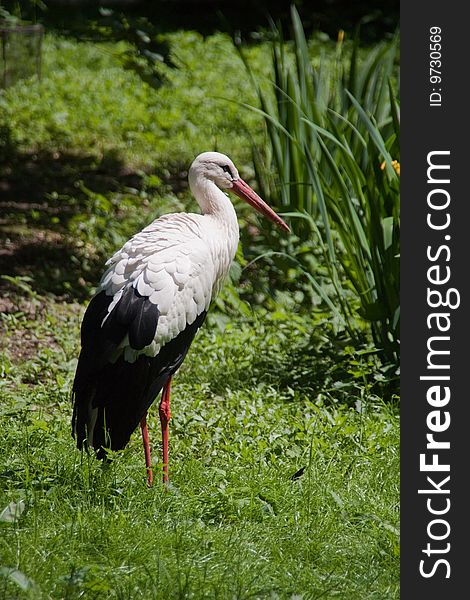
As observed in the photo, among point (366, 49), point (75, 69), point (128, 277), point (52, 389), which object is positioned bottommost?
point (52, 389)

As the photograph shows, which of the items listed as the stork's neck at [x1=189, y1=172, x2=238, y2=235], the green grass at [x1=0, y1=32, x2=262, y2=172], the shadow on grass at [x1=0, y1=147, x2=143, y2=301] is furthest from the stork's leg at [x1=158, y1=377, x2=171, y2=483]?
the green grass at [x1=0, y1=32, x2=262, y2=172]

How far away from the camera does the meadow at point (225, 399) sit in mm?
2975

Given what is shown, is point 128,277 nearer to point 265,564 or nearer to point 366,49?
point 265,564

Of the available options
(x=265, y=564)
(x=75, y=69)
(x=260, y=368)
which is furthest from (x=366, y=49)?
(x=265, y=564)

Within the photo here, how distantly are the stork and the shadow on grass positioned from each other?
2098 millimetres

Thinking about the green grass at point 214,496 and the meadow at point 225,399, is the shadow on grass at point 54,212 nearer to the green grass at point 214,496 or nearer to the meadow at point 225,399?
the meadow at point 225,399

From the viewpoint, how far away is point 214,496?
11.2 ft

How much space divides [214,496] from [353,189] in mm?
2110

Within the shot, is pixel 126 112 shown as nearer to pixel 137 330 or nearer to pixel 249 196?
pixel 249 196

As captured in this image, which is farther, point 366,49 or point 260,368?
point 366,49

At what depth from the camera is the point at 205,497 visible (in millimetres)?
3402

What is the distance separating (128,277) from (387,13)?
434 inches

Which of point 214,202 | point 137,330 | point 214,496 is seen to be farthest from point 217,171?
point 214,496

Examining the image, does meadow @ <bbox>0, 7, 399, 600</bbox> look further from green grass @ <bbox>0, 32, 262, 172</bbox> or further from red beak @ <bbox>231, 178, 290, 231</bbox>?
red beak @ <bbox>231, 178, 290, 231</bbox>
